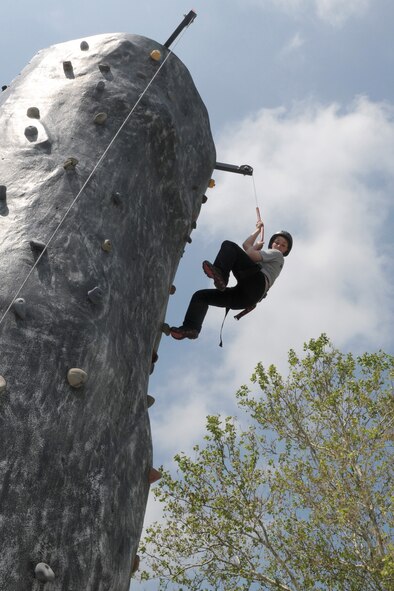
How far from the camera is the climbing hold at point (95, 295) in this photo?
2.21 m

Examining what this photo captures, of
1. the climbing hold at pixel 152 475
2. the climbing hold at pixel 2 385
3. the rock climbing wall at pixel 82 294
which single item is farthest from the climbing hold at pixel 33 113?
the climbing hold at pixel 152 475

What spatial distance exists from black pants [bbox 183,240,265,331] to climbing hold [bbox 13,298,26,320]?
2938mm

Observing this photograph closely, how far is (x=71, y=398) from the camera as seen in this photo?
2.01 m

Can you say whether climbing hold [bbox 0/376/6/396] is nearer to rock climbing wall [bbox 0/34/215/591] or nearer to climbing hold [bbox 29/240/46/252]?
rock climbing wall [bbox 0/34/215/591]

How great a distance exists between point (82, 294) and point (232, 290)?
321 cm

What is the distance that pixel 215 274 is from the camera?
4891 mm

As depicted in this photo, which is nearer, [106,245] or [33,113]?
[106,245]

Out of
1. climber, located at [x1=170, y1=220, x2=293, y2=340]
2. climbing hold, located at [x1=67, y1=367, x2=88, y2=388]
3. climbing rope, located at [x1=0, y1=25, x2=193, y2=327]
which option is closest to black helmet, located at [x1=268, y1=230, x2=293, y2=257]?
climber, located at [x1=170, y1=220, x2=293, y2=340]

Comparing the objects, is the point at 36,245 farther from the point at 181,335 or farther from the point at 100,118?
the point at 181,335

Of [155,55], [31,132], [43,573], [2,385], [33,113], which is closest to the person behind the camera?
[43,573]

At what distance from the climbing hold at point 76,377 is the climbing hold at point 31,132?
0.99m

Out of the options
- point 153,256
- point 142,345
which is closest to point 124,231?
point 153,256

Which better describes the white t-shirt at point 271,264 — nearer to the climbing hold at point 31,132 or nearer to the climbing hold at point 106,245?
the climbing hold at point 31,132

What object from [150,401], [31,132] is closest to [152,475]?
[150,401]
